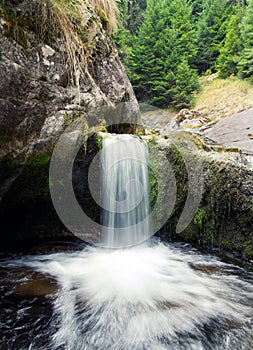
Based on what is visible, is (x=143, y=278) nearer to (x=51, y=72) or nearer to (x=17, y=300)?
(x=17, y=300)

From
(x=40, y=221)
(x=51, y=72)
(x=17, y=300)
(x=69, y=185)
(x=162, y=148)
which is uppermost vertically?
(x=51, y=72)

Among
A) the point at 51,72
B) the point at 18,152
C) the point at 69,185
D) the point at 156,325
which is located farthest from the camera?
the point at 69,185

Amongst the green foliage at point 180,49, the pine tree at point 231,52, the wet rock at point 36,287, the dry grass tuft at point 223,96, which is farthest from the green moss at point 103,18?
the pine tree at point 231,52

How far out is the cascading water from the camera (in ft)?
5.78

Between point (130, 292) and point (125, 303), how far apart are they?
20cm

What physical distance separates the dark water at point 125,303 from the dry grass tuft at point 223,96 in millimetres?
10902

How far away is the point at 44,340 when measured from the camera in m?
1.74

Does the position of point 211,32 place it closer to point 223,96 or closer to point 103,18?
point 223,96

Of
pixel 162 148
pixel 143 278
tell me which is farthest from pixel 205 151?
pixel 143 278

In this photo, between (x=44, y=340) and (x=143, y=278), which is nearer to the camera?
(x=44, y=340)

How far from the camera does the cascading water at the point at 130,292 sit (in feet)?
5.78

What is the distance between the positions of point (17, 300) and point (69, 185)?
170cm

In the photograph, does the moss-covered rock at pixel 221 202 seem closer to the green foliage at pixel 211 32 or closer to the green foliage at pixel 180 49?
the green foliage at pixel 180 49

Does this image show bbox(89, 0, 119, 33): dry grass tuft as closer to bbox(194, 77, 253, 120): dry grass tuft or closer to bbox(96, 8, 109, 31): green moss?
bbox(96, 8, 109, 31): green moss
